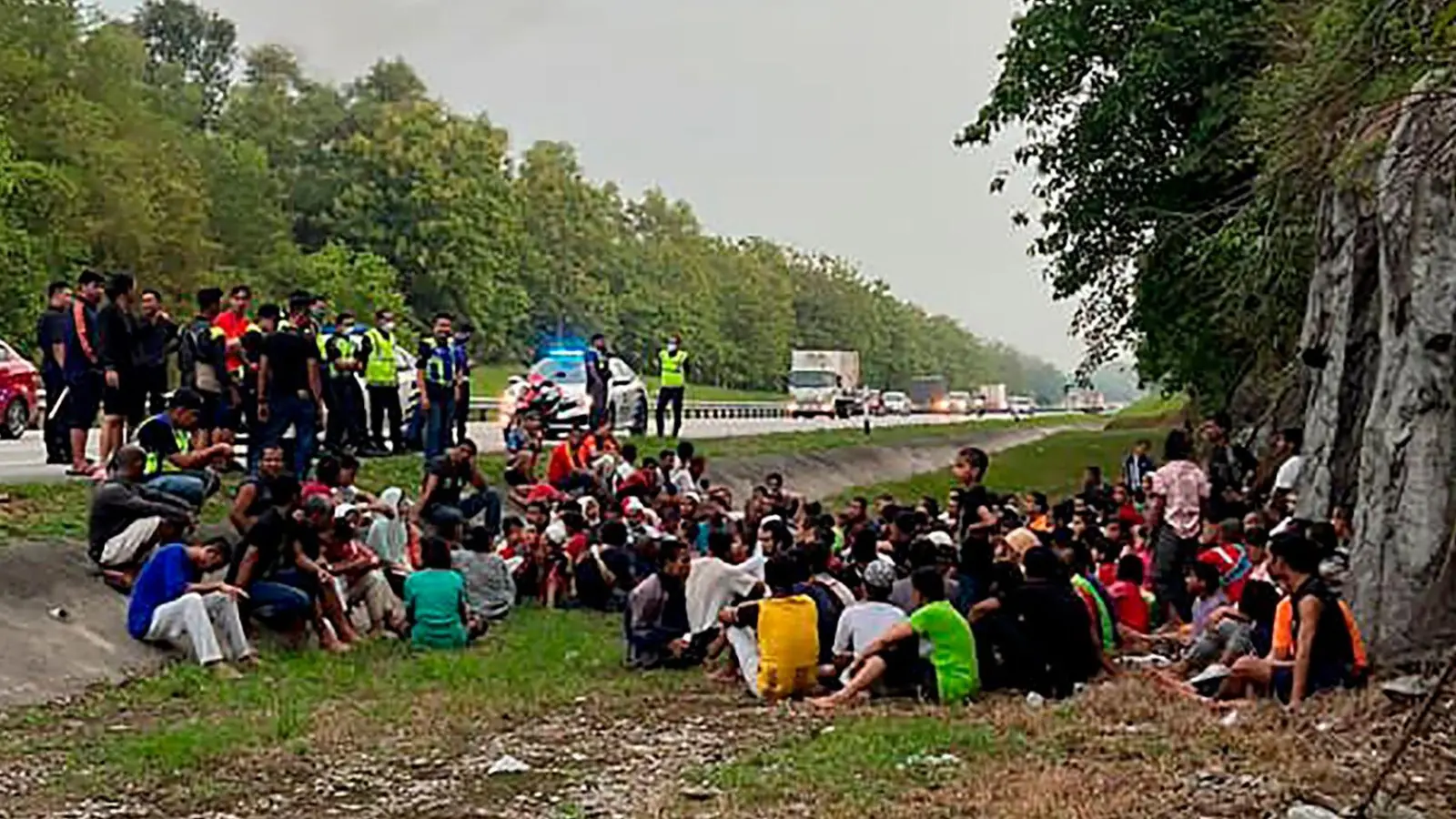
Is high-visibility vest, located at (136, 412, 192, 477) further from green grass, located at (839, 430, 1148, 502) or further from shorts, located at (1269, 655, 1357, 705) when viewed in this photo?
green grass, located at (839, 430, 1148, 502)

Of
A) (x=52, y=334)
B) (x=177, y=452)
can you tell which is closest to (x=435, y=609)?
(x=177, y=452)

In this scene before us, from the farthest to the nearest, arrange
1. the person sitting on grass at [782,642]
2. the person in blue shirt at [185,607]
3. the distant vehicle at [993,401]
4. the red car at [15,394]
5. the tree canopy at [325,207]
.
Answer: the distant vehicle at [993,401] < the tree canopy at [325,207] < the red car at [15,394] < the person in blue shirt at [185,607] < the person sitting on grass at [782,642]

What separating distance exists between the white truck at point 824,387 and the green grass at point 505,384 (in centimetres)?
269

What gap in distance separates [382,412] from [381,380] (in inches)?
29.2

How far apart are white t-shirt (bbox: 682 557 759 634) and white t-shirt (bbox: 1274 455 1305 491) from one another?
6.05m

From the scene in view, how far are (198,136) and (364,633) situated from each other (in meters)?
59.2

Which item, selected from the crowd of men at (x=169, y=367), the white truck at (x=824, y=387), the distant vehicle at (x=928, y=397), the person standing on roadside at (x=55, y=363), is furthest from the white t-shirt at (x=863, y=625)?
the distant vehicle at (x=928, y=397)

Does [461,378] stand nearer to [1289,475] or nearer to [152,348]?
[152,348]

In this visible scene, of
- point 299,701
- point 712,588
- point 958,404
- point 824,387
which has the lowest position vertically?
point 299,701

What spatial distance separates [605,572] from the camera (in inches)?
698

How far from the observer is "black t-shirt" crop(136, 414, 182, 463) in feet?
49.2

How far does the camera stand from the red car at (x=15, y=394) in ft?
83.6

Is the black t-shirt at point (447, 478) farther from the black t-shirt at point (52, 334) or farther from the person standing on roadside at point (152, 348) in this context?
the black t-shirt at point (52, 334)

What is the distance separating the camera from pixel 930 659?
12.3 m
